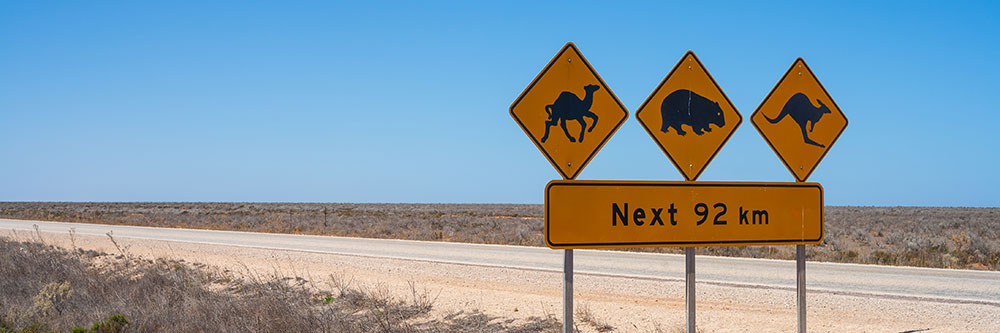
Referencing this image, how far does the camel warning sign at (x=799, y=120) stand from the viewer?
5691 mm

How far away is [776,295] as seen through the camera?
1082 centimetres

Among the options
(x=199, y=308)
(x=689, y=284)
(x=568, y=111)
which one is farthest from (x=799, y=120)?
(x=199, y=308)

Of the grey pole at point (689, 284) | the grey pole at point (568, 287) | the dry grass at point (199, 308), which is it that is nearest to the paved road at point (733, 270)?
the dry grass at point (199, 308)

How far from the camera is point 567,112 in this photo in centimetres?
482

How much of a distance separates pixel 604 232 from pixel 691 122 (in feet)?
3.88

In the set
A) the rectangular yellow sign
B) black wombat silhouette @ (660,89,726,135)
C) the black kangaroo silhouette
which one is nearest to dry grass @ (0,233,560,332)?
the rectangular yellow sign

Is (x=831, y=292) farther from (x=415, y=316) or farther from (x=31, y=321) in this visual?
(x=31, y=321)

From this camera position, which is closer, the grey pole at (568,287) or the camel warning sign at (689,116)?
the grey pole at (568,287)

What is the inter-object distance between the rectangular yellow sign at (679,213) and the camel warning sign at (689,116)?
237 mm

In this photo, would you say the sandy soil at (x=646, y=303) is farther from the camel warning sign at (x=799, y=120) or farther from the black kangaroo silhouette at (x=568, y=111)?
the black kangaroo silhouette at (x=568, y=111)

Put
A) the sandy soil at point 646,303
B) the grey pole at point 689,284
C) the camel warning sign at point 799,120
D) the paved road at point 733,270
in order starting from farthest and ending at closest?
the paved road at point 733,270 → the sandy soil at point 646,303 → the camel warning sign at point 799,120 → the grey pole at point 689,284

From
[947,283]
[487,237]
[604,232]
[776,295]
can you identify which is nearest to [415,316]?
[604,232]

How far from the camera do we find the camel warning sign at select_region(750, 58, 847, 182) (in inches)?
224

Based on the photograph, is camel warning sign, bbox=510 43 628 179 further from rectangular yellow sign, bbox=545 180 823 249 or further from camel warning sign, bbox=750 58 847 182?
camel warning sign, bbox=750 58 847 182
